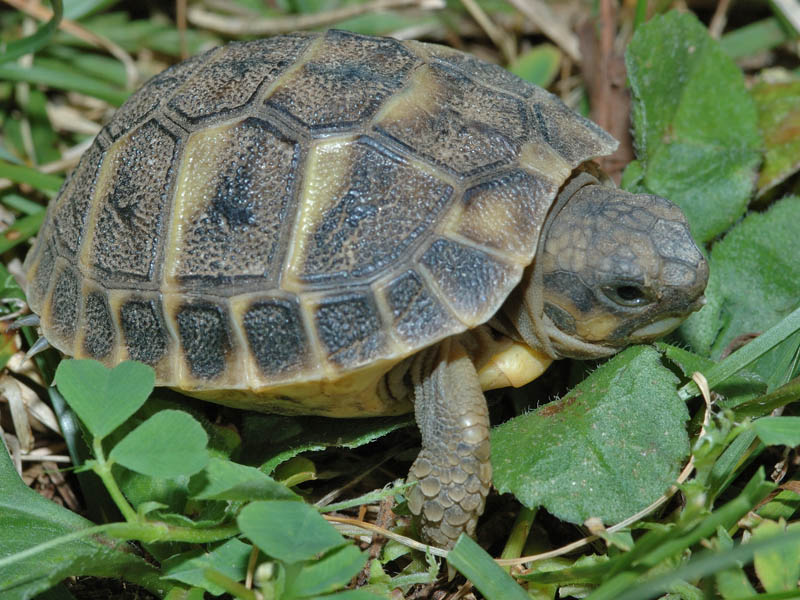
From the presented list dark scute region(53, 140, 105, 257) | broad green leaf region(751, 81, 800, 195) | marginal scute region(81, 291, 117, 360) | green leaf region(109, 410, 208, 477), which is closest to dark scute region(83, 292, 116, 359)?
marginal scute region(81, 291, 117, 360)

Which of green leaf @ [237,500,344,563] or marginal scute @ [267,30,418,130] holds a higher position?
marginal scute @ [267,30,418,130]

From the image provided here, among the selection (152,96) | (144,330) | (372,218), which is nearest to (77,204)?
(152,96)

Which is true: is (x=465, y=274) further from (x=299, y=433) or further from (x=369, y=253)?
(x=299, y=433)

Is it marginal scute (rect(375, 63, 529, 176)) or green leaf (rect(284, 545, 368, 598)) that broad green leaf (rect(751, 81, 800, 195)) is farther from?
green leaf (rect(284, 545, 368, 598))

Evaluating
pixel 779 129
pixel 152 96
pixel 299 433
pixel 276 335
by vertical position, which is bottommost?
pixel 299 433

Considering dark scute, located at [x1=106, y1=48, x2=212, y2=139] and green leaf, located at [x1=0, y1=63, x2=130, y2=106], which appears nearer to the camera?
dark scute, located at [x1=106, y1=48, x2=212, y2=139]

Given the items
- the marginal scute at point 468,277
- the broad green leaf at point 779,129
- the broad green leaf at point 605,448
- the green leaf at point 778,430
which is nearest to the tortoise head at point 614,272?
the broad green leaf at point 605,448

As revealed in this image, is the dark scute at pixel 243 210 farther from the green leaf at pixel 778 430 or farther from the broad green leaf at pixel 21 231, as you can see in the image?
the green leaf at pixel 778 430
